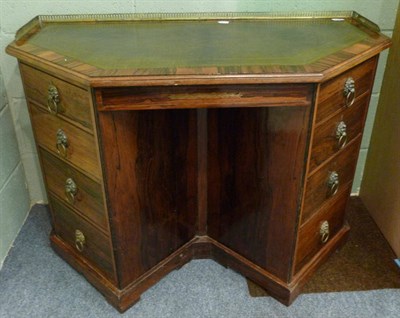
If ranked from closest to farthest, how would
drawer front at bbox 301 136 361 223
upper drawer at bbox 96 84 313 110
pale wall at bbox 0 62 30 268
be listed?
upper drawer at bbox 96 84 313 110 → drawer front at bbox 301 136 361 223 → pale wall at bbox 0 62 30 268

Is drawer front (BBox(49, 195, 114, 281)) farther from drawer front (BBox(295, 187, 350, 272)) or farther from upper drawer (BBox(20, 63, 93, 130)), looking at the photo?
drawer front (BBox(295, 187, 350, 272))

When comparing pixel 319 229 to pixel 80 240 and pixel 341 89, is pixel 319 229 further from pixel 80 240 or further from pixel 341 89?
pixel 80 240

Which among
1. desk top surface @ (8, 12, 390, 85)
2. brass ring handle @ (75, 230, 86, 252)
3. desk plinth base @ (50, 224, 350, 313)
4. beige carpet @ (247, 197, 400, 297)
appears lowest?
beige carpet @ (247, 197, 400, 297)

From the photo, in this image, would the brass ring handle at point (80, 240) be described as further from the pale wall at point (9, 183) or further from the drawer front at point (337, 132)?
the drawer front at point (337, 132)

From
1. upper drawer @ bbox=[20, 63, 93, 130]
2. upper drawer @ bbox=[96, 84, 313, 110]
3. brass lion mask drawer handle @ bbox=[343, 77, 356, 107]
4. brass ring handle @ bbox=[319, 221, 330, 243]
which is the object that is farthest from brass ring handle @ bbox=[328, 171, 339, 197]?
upper drawer @ bbox=[20, 63, 93, 130]

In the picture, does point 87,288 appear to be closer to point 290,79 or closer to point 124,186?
point 124,186

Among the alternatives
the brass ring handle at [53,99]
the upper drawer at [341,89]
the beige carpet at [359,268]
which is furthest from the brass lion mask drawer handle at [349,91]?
the brass ring handle at [53,99]

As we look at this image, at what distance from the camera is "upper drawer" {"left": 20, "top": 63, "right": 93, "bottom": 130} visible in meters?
0.99

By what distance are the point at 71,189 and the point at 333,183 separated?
0.75 metres

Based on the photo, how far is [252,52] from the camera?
103 cm

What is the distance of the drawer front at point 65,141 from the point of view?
107 cm

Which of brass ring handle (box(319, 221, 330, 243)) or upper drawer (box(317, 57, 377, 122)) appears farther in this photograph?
brass ring handle (box(319, 221, 330, 243))

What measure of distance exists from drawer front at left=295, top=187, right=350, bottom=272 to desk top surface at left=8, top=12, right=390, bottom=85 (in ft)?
1.55

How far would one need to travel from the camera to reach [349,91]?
3.55ft
